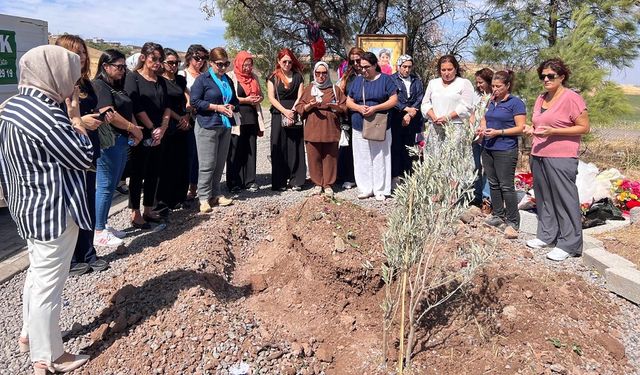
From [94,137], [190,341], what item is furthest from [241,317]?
[94,137]

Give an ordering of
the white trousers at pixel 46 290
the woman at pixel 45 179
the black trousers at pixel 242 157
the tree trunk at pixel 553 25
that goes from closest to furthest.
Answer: the woman at pixel 45 179, the white trousers at pixel 46 290, the black trousers at pixel 242 157, the tree trunk at pixel 553 25

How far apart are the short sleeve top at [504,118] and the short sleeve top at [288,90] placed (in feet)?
7.97

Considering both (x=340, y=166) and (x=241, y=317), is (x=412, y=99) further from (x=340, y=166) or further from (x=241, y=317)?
(x=241, y=317)

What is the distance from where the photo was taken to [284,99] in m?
6.18

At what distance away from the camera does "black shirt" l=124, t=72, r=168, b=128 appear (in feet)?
15.2

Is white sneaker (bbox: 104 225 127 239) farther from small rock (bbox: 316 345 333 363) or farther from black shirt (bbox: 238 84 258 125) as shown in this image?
small rock (bbox: 316 345 333 363)

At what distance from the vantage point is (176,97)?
529cm

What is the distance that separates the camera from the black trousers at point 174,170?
5.35m

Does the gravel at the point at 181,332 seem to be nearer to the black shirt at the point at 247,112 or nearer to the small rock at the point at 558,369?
the small rock at the point at 558,369

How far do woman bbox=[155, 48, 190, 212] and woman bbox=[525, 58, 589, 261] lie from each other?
11.9ft

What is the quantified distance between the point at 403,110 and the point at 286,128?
1541 millimetres

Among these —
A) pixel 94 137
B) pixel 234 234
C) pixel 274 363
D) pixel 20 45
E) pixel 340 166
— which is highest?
pixel 20 45

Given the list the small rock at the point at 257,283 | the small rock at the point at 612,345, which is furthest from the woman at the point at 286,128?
the small rock at the point at 612,345

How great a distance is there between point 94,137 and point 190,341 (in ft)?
6.45
